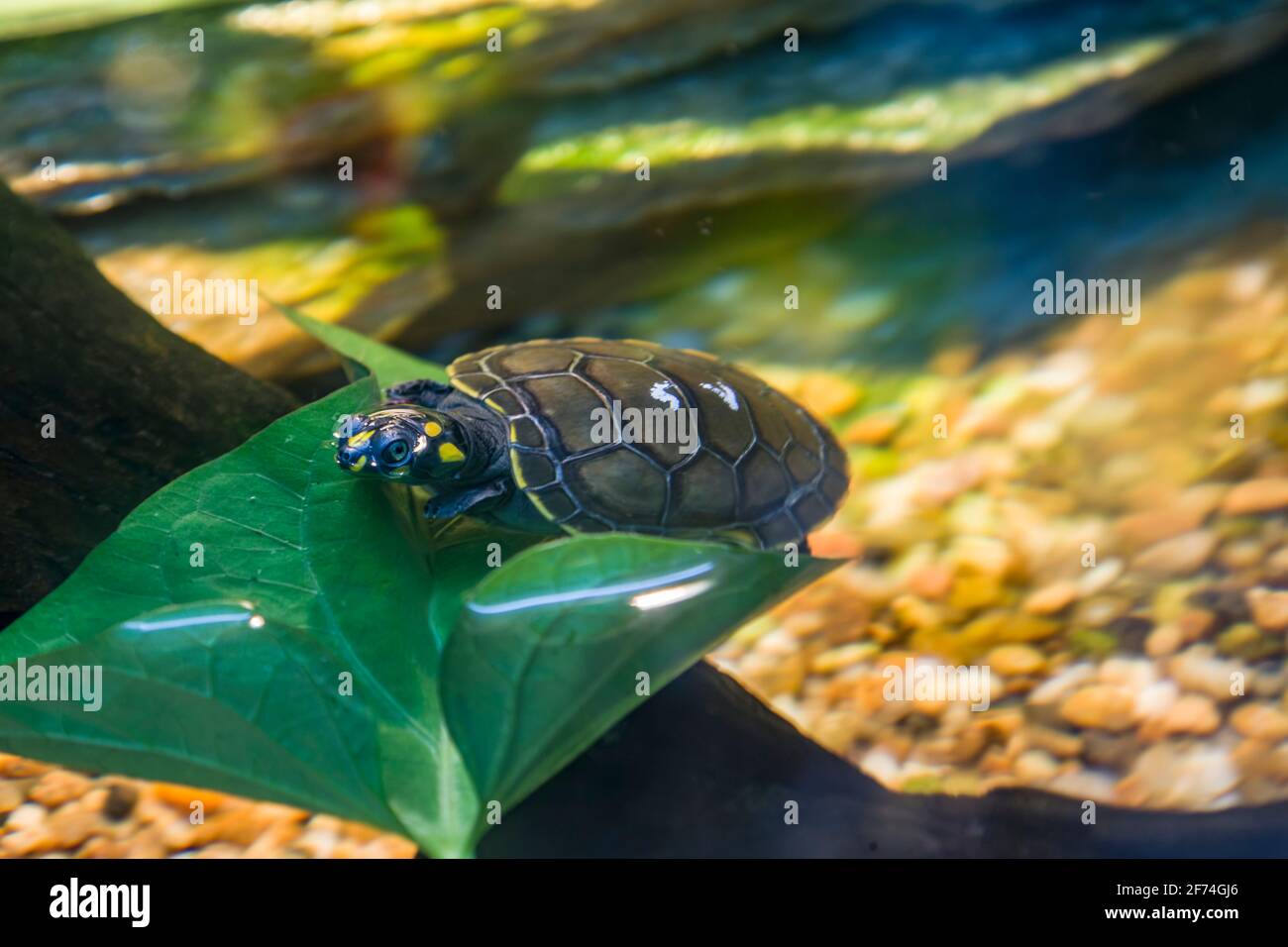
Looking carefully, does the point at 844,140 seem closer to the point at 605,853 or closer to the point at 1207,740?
the point at 1207,740

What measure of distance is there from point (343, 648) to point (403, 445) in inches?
16.7

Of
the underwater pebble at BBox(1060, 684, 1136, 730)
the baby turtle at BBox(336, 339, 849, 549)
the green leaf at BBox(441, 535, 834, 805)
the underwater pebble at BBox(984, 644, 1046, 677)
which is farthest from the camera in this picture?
the baby turtle at BBox(336, 339, 849, 549)

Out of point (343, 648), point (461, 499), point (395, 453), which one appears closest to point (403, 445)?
point (395, 453)

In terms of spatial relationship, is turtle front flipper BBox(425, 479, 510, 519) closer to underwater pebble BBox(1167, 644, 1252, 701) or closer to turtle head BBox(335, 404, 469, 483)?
turtle head BBox(335, 404, 469, 483)

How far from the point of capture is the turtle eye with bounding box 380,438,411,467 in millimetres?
1332

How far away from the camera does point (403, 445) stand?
4.58 ft

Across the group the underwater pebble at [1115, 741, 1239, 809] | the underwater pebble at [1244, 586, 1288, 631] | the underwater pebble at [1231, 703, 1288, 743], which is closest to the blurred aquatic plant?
the underwater pebble at [1115, 741, 1239, 809]

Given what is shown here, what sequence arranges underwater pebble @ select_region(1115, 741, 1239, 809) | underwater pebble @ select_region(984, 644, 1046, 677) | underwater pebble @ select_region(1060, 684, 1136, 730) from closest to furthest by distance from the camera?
underwater pebble @ select_region(1115, 741, 1239, 809) < underwater pebble @ select_region(1060, 684, 1136, 730) < underwater pebble @ select_region(984, 644, 1046, 677)

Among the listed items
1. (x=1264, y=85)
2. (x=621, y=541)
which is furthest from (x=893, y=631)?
(x=1264, y=85)

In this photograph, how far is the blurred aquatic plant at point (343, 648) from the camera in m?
0.92

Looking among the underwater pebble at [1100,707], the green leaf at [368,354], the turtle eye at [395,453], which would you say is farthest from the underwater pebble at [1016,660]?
the green leaf at [368,354]

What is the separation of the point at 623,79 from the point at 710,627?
7.27ft

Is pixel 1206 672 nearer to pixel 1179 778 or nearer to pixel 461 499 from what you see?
pixel 1179 778

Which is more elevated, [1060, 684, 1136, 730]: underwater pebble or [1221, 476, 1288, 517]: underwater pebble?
[1221, 476, 1288, 517]: underwater pebble
